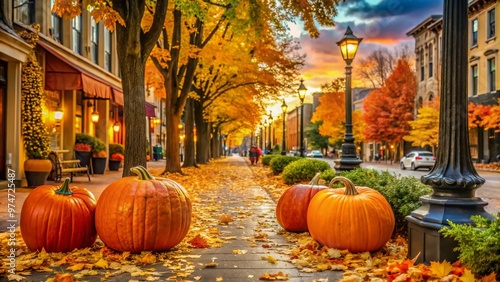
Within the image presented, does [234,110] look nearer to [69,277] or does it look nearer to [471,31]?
[471,31]

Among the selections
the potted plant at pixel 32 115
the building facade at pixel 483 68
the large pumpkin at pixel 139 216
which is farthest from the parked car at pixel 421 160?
the large pumpkin at pixel 139 216

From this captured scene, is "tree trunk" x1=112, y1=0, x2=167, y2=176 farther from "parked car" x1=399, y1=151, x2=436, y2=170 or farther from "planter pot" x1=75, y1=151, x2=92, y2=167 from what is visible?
"parked car" x1=399, y1=151, x2=436, y2=170

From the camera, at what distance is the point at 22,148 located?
14969mm

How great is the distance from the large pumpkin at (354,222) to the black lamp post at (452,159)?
0.68 metres

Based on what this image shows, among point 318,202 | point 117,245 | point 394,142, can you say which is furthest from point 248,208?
point 394,142

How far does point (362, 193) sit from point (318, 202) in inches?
22.5

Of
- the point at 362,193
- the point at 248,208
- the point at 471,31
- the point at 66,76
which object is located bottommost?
the point at 248,208

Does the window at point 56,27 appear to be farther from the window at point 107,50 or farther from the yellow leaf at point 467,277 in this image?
the yellow leaf at point 467,277

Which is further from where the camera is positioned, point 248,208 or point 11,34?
point 11,34

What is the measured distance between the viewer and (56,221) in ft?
19.5

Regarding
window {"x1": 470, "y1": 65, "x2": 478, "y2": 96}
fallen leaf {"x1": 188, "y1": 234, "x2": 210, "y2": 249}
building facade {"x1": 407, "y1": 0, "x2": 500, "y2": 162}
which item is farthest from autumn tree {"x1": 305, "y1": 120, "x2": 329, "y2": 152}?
fallen leaf {"x1": 188, "y1": 234, "x2": 210, "y2": 249}

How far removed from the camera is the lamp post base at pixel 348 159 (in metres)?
13.2

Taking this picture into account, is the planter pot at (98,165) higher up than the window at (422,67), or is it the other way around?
the window at (422,67)

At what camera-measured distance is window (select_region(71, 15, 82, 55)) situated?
2161 centimetres
